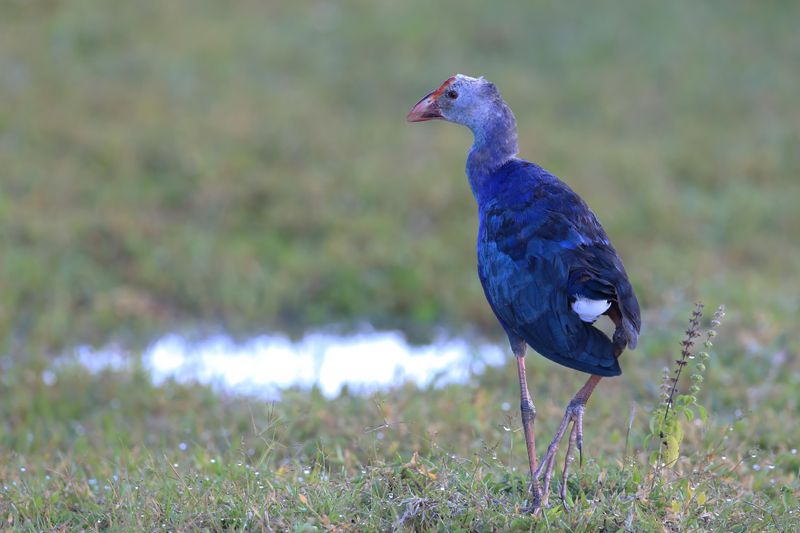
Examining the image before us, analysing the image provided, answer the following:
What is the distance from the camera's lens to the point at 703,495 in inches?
118

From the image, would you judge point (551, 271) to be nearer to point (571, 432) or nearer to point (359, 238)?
point (571, 432)

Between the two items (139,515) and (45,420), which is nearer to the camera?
(139,515)

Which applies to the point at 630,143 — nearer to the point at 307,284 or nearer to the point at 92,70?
the point at 307,284

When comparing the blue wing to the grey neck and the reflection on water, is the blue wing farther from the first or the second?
the reflection on water

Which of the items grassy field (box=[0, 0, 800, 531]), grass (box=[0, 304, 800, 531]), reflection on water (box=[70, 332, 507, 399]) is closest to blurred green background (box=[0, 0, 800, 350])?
grassy field (box=[0, 0, 800, 531])

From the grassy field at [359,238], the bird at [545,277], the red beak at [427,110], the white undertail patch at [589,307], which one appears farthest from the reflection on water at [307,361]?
the white undertail patch at [589,307]

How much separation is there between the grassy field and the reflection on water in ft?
0.66

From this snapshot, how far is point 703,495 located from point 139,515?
1.64m

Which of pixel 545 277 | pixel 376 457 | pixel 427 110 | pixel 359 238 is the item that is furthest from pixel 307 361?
pixel 545 277

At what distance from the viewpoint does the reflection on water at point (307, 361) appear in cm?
532

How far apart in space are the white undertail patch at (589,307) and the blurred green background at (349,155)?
9.04ft

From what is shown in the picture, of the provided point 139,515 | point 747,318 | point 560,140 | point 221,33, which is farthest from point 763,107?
point 139,515

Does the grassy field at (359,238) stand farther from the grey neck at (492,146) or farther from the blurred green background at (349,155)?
the grey neck at (492,146)

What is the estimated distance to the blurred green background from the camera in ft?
21.4
